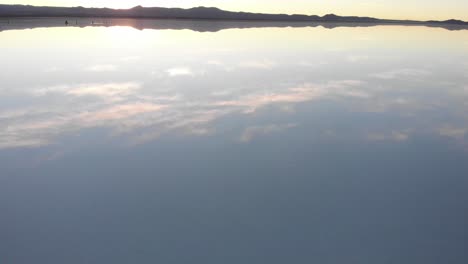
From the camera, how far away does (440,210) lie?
6.38 meters

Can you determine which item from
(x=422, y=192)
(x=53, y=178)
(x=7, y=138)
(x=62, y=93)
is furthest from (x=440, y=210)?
(x=62, y=93)

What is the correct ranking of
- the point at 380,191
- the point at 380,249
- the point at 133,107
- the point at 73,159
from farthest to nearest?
the point at 133,107 → the point at 73,159 → the point at 380,191 → the point at 380,249

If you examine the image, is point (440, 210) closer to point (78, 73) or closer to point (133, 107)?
point (133, 107)

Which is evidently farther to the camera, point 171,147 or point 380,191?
point 171,147

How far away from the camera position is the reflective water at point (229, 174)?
5.31 m

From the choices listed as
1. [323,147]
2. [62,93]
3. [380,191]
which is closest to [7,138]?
[62,93]

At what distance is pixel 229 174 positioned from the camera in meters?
7.45

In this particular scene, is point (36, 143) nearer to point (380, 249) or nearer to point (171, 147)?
point (171, 147)

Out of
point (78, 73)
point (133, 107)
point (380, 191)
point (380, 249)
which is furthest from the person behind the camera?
point (78, 73)

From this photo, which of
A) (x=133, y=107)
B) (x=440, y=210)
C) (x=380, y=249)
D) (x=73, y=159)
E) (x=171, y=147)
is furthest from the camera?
(x=133, y=107)

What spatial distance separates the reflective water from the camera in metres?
5.31

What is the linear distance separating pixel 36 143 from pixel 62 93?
5.74 meters

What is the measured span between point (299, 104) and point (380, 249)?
8087mm

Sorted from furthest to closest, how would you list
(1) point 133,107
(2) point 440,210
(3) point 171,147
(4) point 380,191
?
Answer: 1. (1) point 133,107
2. (3) point 171,147
3. (4) point 380,191
4. (2) point 440,210
